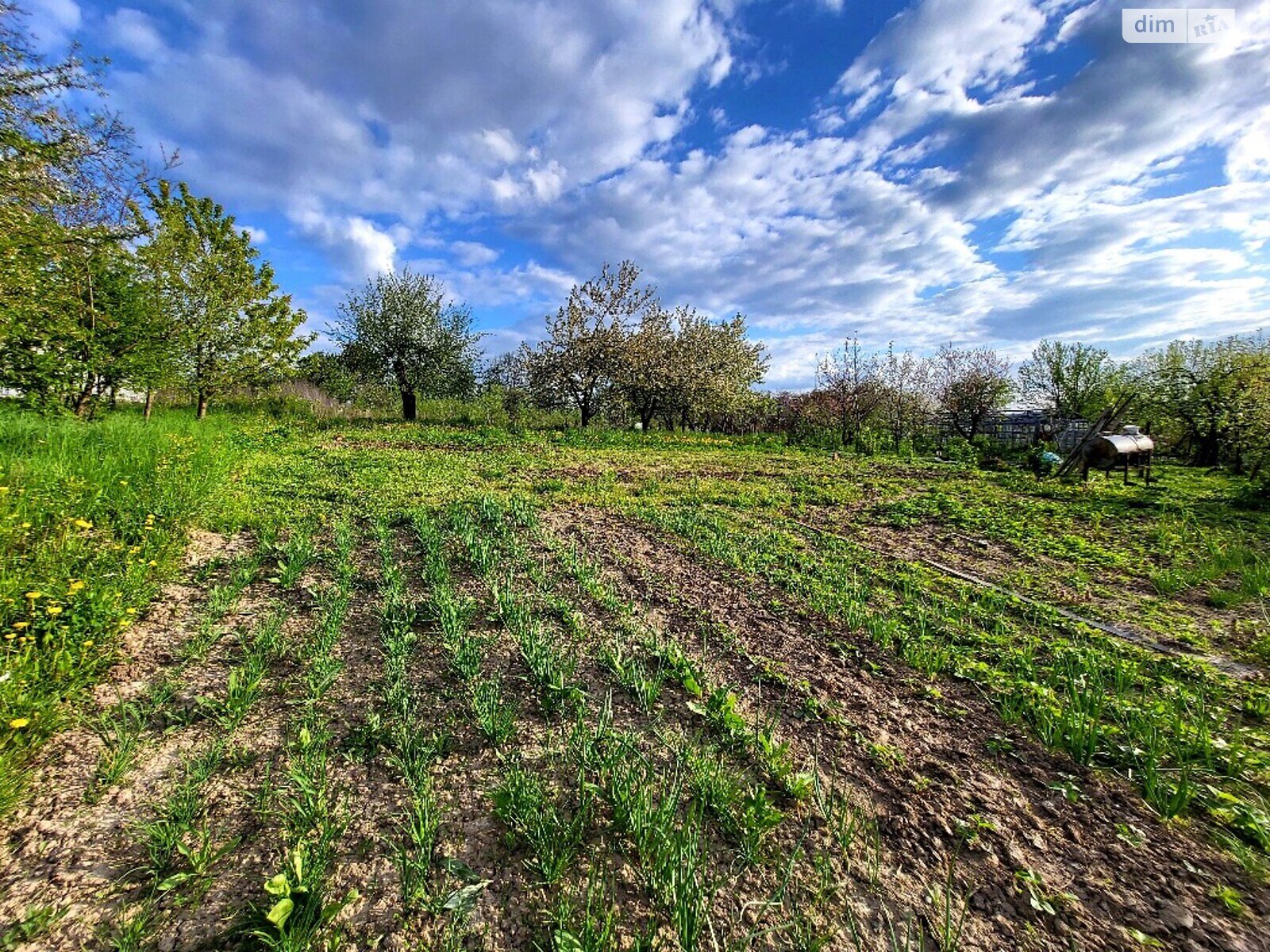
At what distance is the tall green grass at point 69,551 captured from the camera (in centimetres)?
239

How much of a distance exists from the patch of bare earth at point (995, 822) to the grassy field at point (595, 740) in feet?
0.05

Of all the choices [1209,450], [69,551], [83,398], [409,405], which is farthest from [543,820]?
[1209,450]

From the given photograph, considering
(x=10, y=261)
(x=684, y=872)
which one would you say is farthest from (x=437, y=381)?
(x=684, y=872)

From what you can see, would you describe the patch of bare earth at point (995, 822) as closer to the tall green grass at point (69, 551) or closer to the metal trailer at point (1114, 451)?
the tall green grass at point (69, 551)

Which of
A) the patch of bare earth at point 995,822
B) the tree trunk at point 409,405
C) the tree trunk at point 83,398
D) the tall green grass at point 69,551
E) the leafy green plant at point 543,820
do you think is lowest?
the patch of bare earth at point 995,822

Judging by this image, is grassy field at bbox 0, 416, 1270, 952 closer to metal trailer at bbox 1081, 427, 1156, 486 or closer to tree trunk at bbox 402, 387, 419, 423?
metal trailer at bbox 1081, 427, 1156, 486

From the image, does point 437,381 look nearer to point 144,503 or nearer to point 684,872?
point 144,503

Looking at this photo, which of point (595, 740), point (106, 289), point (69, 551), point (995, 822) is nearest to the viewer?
point (995, 822)

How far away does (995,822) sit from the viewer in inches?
83.7

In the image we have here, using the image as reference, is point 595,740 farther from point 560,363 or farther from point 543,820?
point 560,363

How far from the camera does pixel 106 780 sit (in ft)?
7.04

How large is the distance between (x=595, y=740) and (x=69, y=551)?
4099mm

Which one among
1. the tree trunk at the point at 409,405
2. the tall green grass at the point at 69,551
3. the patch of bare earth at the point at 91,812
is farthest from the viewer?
the tree trunk at the point at 409,405

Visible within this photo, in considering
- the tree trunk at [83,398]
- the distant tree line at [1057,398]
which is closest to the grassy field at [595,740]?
the tree trunk at [83,398]
